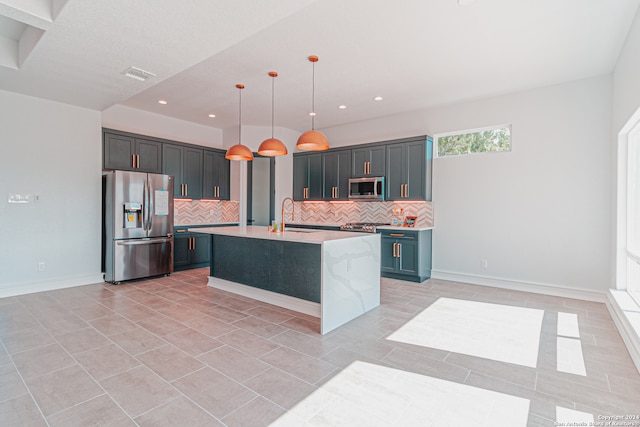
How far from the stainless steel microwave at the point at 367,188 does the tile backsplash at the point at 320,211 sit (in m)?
0.38

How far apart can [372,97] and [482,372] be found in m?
4.11

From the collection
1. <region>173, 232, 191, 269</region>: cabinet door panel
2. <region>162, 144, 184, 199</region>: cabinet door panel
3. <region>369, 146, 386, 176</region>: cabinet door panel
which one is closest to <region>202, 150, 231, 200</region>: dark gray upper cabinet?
<region>162, 144, 184, 199</region>: cabinet door panel

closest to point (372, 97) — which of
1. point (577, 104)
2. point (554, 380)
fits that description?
point (577, 104)

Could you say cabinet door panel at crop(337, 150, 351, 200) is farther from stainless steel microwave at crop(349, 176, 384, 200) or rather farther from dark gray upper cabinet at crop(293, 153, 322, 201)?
dark gray upper cabinet at crop(293, 153, 322, 201)

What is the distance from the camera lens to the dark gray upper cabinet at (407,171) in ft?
17.9

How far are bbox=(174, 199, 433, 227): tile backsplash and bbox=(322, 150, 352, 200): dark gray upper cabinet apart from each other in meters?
0.35

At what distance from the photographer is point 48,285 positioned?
179 inches

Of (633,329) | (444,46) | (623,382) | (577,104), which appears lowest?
(623,382)

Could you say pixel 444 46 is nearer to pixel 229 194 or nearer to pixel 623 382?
pixel 623 382

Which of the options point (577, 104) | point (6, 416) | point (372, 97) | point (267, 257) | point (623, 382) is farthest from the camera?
point (372, 97)

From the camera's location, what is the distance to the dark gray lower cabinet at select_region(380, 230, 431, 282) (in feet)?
17.1

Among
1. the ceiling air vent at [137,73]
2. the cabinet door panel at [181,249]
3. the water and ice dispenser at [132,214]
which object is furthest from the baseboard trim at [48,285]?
the ceiling air vent at [137,73]

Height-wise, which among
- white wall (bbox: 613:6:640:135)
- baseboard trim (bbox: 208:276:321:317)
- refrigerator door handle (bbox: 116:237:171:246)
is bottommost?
baseboard trim (bbox: 208:276:321:317)

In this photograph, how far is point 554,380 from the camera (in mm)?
2264
